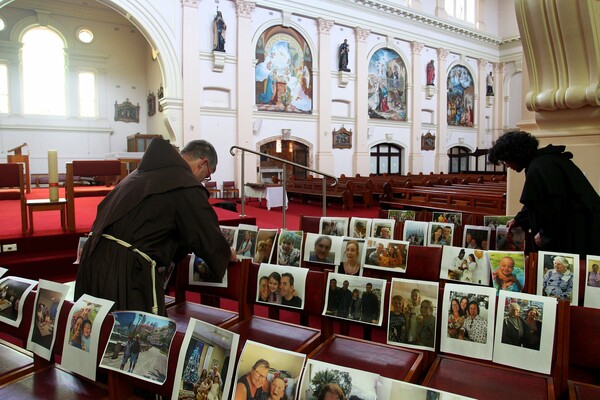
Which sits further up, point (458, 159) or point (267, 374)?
point (458, 159)

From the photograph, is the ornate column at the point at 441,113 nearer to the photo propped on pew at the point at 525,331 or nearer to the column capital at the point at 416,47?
the column capital at the point at 416,47

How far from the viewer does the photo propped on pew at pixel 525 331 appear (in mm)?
1622

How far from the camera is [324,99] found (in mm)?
16797

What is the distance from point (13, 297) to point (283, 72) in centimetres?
1478

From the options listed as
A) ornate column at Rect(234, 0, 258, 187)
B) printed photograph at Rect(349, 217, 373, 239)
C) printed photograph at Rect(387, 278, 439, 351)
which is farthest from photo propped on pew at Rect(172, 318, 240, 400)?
ornate column at Rect(234, 0, 258, 187)

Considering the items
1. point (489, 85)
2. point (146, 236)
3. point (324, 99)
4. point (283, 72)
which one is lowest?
point (146, 236)

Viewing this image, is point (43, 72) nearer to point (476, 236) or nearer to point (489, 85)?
point (476, 236)

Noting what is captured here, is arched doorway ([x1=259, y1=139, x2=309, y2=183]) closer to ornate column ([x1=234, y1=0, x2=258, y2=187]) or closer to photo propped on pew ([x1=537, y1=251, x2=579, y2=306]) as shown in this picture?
ornate column ([x1=234, y1=0, x2=258, y2=187])

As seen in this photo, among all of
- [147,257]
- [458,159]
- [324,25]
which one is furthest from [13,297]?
[458,159]

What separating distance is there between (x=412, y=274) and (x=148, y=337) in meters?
1.76

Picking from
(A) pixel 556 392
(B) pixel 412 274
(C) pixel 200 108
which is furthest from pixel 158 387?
(C) pixel 200 108

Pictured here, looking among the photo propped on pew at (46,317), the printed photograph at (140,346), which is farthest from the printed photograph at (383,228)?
the photo propped on pew at (46,317)

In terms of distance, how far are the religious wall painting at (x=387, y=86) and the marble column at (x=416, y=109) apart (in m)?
0.42

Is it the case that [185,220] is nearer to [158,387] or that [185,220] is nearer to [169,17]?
[158,387]
